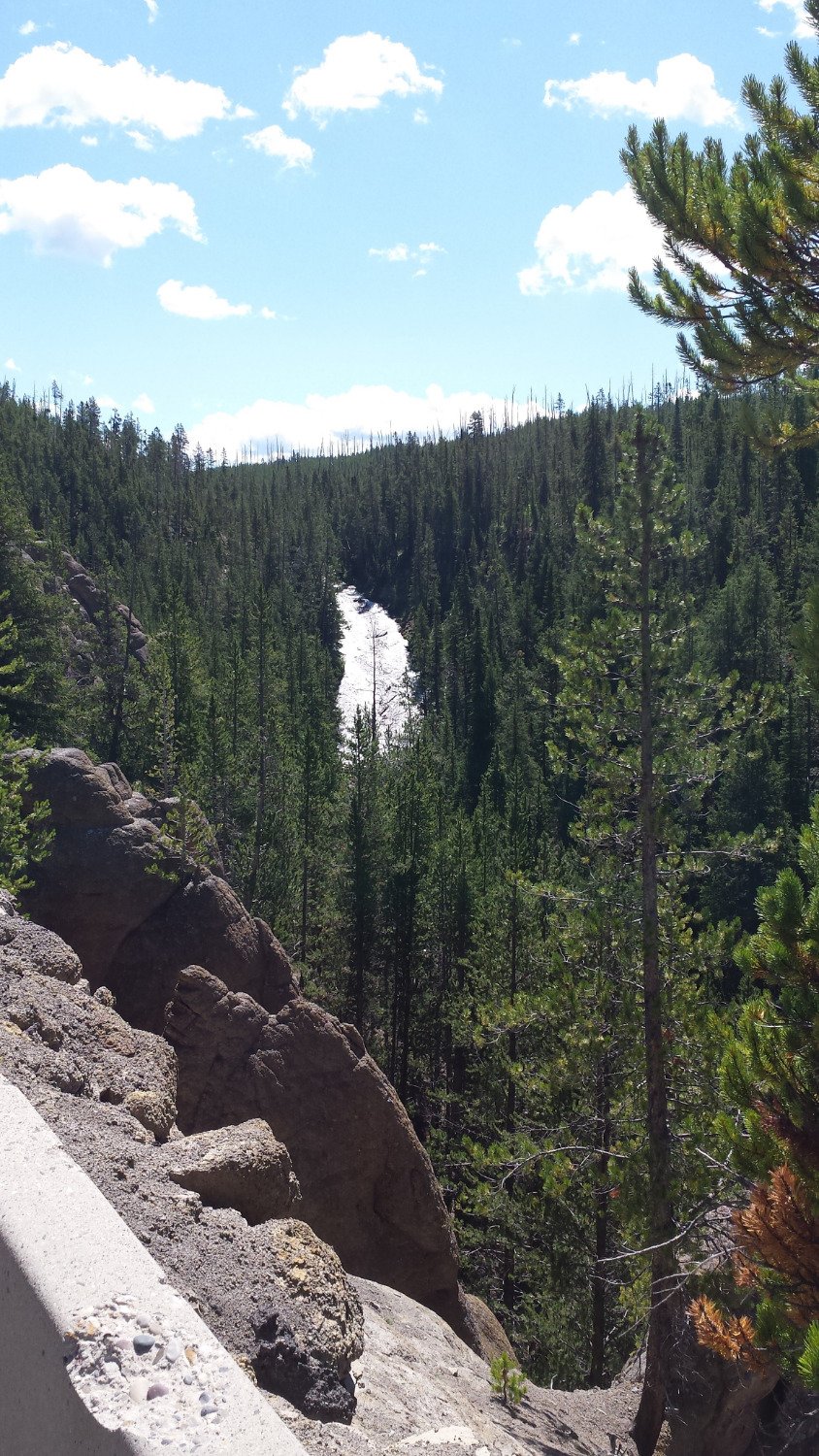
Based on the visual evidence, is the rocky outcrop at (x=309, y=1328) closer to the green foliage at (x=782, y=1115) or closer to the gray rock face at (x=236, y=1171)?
the gray rock face at (x=236, y=1171)

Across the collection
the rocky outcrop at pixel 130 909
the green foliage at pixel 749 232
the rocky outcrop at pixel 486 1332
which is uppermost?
the green foliage at pixel 749 232

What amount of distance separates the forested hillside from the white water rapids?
307cm

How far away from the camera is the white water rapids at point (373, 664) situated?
76938 millimetres

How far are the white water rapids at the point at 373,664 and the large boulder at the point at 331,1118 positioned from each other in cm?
5469

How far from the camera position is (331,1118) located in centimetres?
1237

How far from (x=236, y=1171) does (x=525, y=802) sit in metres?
35.5

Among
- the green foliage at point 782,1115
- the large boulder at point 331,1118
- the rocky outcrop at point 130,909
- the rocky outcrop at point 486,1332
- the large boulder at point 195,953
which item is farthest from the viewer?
the rocky outcrop at point 130,909

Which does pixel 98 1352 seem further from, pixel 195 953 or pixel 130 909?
pixel 130 909

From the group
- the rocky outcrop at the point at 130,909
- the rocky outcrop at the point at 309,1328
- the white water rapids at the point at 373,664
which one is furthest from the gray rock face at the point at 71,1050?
the white water rapids at the point at 373,664

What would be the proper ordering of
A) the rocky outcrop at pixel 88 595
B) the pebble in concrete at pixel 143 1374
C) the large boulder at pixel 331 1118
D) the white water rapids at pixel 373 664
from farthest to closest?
the white water rapids at pixel 373 664 < the rocky outcrop at pixel 88 595 < the large boulder at pixel 331 1118 < the pebble in concrete at pixel 143 1374

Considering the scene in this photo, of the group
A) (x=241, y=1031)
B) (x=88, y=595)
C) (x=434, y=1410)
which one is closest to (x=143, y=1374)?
(x=434, y=1410)

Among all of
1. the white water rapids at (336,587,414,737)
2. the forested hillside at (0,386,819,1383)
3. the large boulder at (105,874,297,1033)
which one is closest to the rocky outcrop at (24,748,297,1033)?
the large boulder at (105,874,297,1033)

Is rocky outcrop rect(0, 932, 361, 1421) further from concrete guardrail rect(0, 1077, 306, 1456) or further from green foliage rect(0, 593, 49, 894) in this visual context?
green foliage rect(0, 593, 49, 894)

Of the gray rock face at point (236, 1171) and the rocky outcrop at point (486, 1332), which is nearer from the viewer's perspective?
the gray rock face at point (236, 1171)
